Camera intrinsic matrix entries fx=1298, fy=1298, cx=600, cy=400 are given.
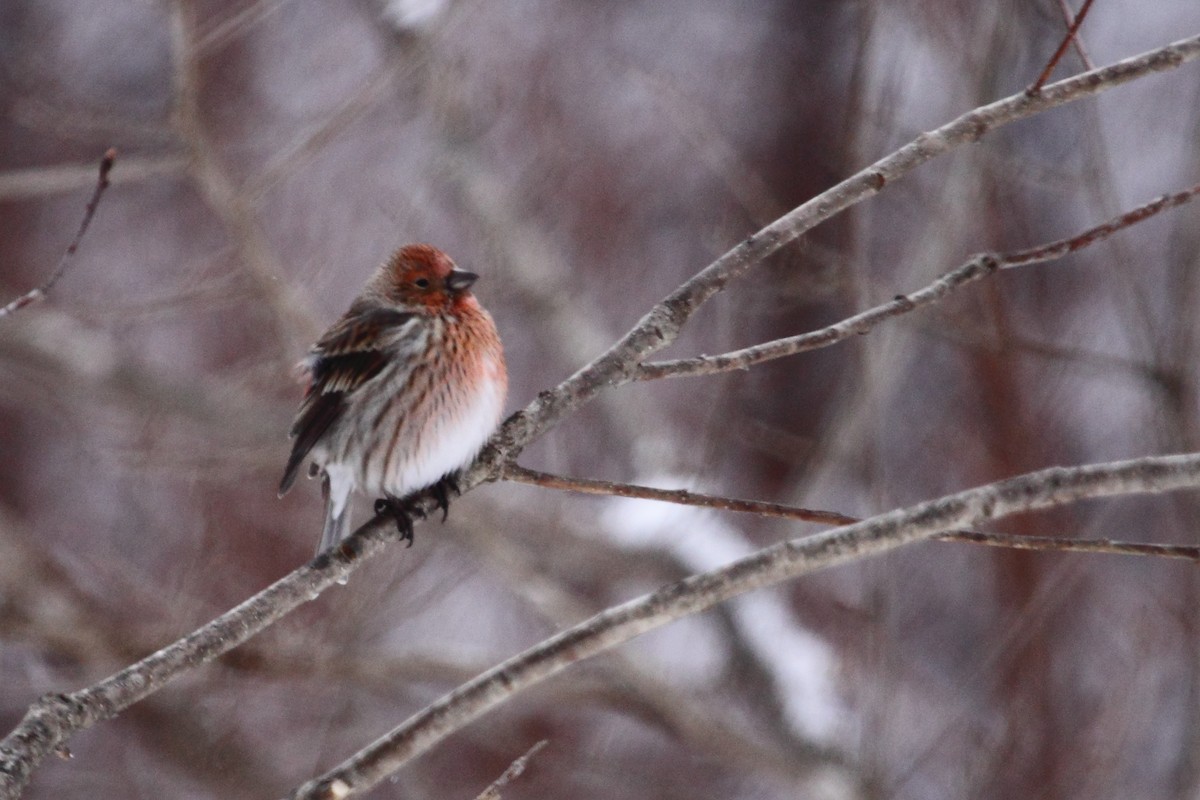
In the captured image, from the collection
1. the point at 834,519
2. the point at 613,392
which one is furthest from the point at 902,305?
the point at 613,392

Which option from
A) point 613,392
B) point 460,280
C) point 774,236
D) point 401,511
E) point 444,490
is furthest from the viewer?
point 613,392

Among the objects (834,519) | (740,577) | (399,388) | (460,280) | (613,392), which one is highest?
(613,392)

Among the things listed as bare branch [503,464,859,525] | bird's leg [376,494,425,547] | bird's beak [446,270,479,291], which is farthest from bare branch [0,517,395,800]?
bird's beak [446,270,479,291]

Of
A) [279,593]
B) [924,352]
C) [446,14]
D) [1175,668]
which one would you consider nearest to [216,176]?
[446,14]

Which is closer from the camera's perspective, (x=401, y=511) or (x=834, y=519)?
(x=834, y=519)

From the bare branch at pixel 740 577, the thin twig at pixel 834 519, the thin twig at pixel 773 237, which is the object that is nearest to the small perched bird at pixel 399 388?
the thin twig at pixel 773 237

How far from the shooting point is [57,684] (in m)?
6.25

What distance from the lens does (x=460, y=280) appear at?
170 inches

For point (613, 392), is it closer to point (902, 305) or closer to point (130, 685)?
point (902, 305)

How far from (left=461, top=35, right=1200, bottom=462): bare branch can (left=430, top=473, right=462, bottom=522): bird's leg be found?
1.45 ft

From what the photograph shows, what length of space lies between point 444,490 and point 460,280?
0.97m

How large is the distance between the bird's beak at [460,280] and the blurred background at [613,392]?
4.73ft

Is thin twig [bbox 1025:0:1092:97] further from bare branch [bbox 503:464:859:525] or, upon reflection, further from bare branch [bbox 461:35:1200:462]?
bare branch [bbox 503:464:859:525]

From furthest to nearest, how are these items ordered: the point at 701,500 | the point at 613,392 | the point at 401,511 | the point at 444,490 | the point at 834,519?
1. the point at 613,392
2. the point at 444,490
3. the point at 401,511
4. the point at 701,500
5. the point at 834,519
